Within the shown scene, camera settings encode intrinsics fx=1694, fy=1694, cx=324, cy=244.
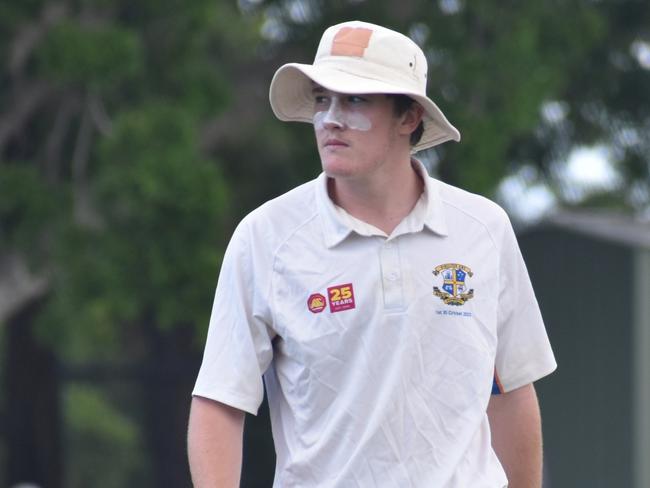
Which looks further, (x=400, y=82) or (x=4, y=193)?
(x=4, y=193)

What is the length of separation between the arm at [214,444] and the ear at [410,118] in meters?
0.74

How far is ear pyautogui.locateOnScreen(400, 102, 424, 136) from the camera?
388cm

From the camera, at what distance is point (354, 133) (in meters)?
3.77

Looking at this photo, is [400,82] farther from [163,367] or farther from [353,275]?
[163,367]

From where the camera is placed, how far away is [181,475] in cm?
1745

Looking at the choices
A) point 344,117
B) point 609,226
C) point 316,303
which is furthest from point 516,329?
point 609,226

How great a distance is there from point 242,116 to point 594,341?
398 centimetres

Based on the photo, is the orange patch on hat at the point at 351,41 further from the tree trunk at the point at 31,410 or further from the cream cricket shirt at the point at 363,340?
the tree trunk at the point at 31,410

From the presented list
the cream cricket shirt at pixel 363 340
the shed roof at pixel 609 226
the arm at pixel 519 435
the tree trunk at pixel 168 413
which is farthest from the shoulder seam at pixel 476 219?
the tree trunk at pixel 168 413

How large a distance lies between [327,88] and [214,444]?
82 centimetres

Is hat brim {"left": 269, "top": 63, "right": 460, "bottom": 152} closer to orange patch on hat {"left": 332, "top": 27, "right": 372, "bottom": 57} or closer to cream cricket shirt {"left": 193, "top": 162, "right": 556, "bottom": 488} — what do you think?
orange patch on hat {"left": 332, "top": 27, "right": 372, "bottom": 57}

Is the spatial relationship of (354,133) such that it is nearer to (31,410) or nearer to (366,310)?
(366,310)

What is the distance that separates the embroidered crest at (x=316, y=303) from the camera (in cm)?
368

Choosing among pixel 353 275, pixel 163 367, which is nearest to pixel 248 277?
pixel 353 275
